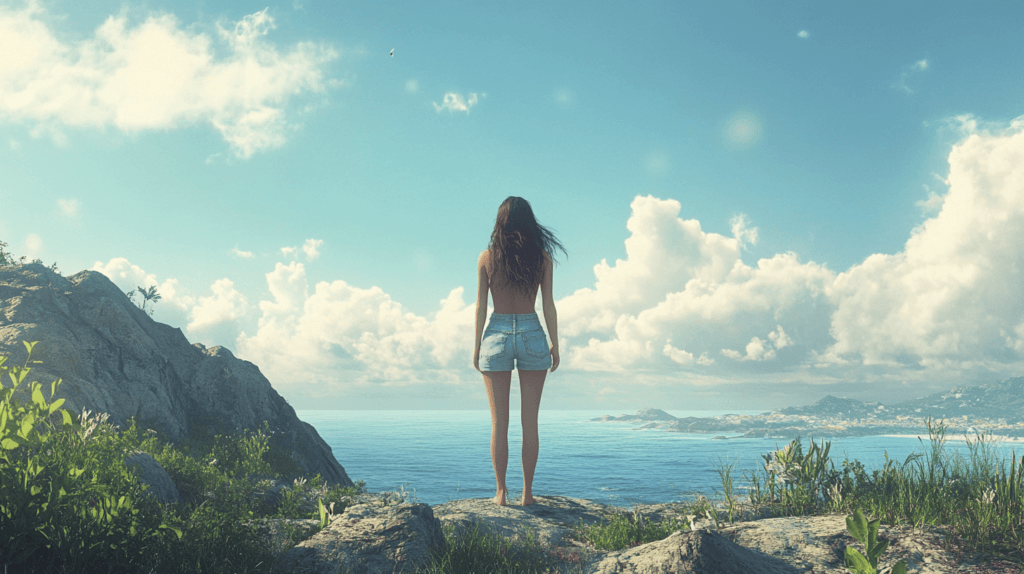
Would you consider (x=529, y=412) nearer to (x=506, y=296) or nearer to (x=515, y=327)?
(x=515, y=327)

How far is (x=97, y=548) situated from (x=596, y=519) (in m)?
4.82

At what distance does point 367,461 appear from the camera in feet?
302

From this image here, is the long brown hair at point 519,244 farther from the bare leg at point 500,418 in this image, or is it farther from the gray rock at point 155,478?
the gray rock at point 155,478

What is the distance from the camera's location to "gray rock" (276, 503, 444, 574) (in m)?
4.07

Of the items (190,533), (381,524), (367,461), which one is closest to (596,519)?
(381,524)

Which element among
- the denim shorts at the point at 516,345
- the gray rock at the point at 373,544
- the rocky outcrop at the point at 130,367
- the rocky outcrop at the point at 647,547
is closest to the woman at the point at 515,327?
the denim shorts at the point at 516,345

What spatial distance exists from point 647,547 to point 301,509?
4.77 m

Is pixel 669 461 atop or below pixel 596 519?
below

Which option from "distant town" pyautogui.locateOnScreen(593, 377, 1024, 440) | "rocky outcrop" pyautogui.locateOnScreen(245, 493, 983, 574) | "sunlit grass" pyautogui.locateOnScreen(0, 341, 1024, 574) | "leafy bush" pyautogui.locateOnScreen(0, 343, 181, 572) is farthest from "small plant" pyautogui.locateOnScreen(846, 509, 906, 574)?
"distant town" pyautogui.locateOnScreen(593, 377, 1024, 440)

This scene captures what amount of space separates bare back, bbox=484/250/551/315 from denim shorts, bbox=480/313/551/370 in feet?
0.34

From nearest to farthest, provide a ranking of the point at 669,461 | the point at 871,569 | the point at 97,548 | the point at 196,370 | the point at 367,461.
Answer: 1. the point at 871,569
2. the point at 97,548
3. the point at 196,370
4. the point at 669,461
5. the point at 367,461

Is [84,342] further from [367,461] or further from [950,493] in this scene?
[367,461]

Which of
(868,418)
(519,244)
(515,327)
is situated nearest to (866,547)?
(515,327)

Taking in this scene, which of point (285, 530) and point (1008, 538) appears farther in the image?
point (285, 530)
